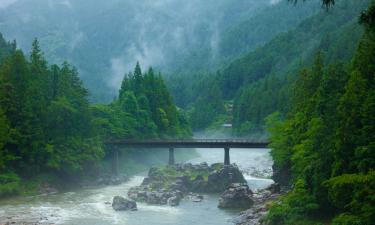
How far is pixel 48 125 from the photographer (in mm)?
80812

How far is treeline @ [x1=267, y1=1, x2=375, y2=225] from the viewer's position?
3775cm

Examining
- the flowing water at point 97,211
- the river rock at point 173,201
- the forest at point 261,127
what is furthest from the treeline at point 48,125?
the river rock at point 173,201

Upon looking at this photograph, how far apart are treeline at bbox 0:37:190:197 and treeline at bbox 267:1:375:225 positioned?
36885 mm

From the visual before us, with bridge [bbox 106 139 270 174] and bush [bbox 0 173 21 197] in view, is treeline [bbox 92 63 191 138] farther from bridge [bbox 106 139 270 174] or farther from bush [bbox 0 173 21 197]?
bush [bbox 0 173 21 197]

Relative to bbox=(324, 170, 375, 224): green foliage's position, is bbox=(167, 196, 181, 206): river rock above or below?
below

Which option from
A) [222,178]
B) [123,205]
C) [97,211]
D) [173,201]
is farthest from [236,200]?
[97,211]

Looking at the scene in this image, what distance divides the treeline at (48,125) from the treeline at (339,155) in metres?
36.9

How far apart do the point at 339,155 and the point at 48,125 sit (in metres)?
49.9

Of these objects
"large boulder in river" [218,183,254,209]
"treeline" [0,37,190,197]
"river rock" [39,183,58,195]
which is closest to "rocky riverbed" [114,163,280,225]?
"large boulder in river" [218,183,254,209]

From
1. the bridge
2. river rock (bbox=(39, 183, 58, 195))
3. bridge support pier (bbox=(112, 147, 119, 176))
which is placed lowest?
river rock (bbox=(39, 183, 58, 195))

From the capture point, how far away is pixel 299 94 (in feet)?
230

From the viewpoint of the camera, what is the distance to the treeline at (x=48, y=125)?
246 feet

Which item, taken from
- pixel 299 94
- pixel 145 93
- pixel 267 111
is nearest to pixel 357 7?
pixel 267 111

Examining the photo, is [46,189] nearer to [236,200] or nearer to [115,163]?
[115,163]
